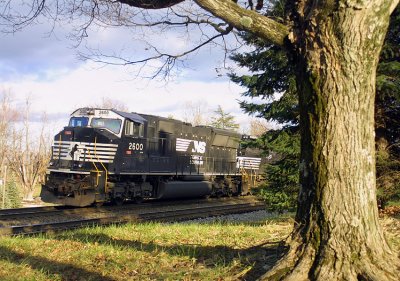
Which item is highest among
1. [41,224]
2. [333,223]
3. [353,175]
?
→ [353,175]

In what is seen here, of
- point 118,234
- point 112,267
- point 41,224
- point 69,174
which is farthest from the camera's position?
point 69,174

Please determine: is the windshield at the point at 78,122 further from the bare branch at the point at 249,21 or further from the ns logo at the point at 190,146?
the bare branch at the point at 249,21

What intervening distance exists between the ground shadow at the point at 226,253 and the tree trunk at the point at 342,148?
0.60m

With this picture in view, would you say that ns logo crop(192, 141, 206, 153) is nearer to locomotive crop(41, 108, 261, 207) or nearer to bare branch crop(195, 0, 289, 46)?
locomotive crop(41, 108, 261, 207)

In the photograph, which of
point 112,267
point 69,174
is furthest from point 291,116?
point 69,174

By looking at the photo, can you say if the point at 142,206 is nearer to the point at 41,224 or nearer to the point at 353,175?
the point at 41,224

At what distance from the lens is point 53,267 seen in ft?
21.2

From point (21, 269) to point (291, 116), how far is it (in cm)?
620

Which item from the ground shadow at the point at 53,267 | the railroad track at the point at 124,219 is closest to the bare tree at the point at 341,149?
the ground shadow at the point at 53,267

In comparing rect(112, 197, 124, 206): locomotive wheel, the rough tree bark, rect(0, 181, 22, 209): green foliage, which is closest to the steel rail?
rect(112, 197, 124, 206): locomotive wheel

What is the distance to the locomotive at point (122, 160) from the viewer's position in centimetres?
1672

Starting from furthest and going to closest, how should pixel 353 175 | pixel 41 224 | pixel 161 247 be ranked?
pixel 41 224 < pixel 161 247 < pixel 353 175

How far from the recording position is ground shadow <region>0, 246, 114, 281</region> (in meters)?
5.84

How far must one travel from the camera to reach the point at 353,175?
4051 mm
